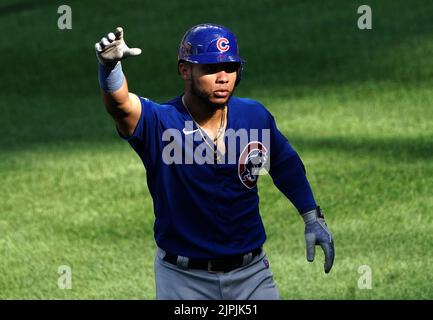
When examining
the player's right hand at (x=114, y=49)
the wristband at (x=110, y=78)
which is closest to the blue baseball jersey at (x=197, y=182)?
the wristband at (x=110, y=78)

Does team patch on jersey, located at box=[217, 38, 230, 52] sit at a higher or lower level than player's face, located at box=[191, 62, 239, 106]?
higher

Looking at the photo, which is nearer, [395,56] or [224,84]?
[224,84]

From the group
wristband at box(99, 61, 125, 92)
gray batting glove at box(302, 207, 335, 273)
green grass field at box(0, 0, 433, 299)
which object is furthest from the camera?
green grass field at box(0, 0, 433, 299)

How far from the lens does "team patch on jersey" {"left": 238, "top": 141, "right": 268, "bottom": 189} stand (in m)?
6.00

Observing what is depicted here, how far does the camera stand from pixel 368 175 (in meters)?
12.0

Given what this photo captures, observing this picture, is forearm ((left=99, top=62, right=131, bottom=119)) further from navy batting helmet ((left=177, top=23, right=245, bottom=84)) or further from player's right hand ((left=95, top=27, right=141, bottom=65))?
navy batting helmet ((left=177, top=23, right=245, bottom=84))

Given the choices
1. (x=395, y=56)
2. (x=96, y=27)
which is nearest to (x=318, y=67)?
(x=395, y=56)

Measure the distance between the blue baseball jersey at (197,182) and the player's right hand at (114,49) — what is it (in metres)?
0.43

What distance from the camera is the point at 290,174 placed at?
6.30 metres

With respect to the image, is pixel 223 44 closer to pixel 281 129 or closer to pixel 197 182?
pixel 197 182

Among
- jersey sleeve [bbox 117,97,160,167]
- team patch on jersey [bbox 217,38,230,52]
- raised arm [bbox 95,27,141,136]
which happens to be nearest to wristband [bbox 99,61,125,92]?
raised arm [bbox 95,27,141,136]

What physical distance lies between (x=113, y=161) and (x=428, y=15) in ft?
27.5

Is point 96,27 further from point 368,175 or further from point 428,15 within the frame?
point 368,175

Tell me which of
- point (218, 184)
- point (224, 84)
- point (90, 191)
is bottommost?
point (90, 191)
